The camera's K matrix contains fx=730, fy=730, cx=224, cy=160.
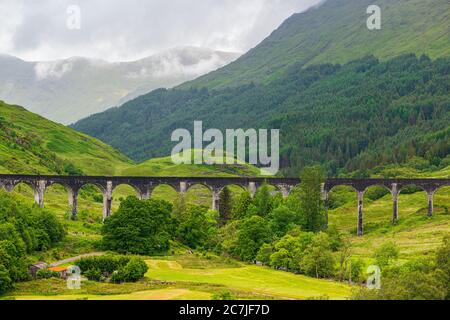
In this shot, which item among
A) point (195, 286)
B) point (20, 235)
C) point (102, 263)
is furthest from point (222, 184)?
point (195, 286)

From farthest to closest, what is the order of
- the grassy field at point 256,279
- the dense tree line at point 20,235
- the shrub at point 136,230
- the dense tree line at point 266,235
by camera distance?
the shrub at point 136,230 → the dense tree line at point 266,235 → the dense tree line at point 20,235 → the grassy field at point 256,279

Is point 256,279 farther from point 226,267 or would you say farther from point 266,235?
point 266,235

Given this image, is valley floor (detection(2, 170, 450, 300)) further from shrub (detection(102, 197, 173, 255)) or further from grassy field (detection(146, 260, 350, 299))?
shrub (detection(102, 197, 173, 255))

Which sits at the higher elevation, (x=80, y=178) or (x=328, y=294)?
(x=80, y=178)

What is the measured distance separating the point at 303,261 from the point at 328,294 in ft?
61.0

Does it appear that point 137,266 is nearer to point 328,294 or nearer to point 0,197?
point 328,294

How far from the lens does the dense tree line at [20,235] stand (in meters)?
78.6

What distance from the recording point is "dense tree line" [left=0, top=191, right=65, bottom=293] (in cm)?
7856

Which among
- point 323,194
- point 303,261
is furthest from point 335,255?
point 323,194

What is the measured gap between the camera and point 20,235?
94.5 m

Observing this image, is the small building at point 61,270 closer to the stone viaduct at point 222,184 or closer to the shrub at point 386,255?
the shrub at point 386,255

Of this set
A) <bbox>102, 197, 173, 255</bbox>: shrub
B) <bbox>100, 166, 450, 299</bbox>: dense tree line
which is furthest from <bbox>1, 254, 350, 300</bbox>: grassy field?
<bbox>102, 197, 173, 255</bbox>: shrub

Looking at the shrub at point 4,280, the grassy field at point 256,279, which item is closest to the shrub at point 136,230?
the grassy field at point 256,279

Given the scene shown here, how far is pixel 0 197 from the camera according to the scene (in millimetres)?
105062
